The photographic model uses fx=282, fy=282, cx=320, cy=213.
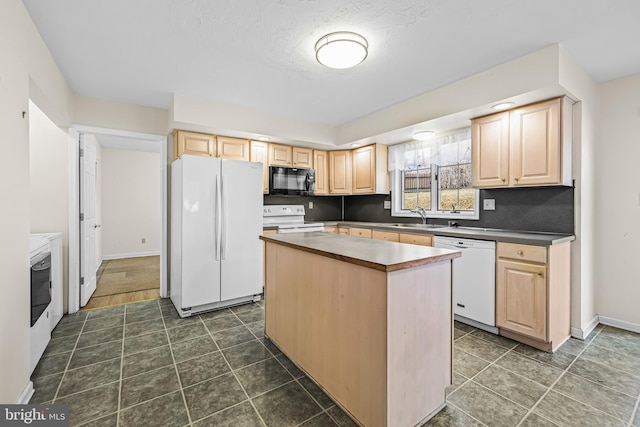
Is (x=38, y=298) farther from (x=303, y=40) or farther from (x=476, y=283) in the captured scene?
(x=476, y=283)

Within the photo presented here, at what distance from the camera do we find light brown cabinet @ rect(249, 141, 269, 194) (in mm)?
4113

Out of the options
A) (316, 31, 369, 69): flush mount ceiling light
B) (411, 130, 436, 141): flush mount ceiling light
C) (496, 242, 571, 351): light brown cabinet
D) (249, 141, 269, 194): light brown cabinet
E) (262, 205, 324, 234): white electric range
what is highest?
(316, 31, 369, 69): flush mount ceiling light

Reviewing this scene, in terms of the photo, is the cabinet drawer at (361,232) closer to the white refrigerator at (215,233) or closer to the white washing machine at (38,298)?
the white refrigerator at (215,233)

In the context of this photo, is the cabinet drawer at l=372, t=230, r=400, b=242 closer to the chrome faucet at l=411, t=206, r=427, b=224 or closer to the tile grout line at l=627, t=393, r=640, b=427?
the chrome faucet at l=411, t=206, r=427, b=224

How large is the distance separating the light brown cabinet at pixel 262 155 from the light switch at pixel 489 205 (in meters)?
2.88

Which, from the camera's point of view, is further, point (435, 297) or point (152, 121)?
point (152, 121)

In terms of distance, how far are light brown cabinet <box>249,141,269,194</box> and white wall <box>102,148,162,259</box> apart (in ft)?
10.6

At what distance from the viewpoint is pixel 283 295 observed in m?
2.29

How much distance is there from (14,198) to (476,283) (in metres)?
3.58

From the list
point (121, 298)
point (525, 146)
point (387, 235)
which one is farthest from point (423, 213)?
point (121, 298)

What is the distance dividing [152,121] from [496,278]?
4404 mm

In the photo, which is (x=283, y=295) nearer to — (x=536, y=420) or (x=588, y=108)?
(x=536, y=420)

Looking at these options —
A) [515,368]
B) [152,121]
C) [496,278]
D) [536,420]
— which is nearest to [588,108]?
[496,278]

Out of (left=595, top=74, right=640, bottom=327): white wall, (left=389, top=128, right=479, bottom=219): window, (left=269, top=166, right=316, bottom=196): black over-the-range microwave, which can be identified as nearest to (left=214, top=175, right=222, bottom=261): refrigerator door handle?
(left=269, top=166, right=316, bottom=196): black over-the-range microwave
